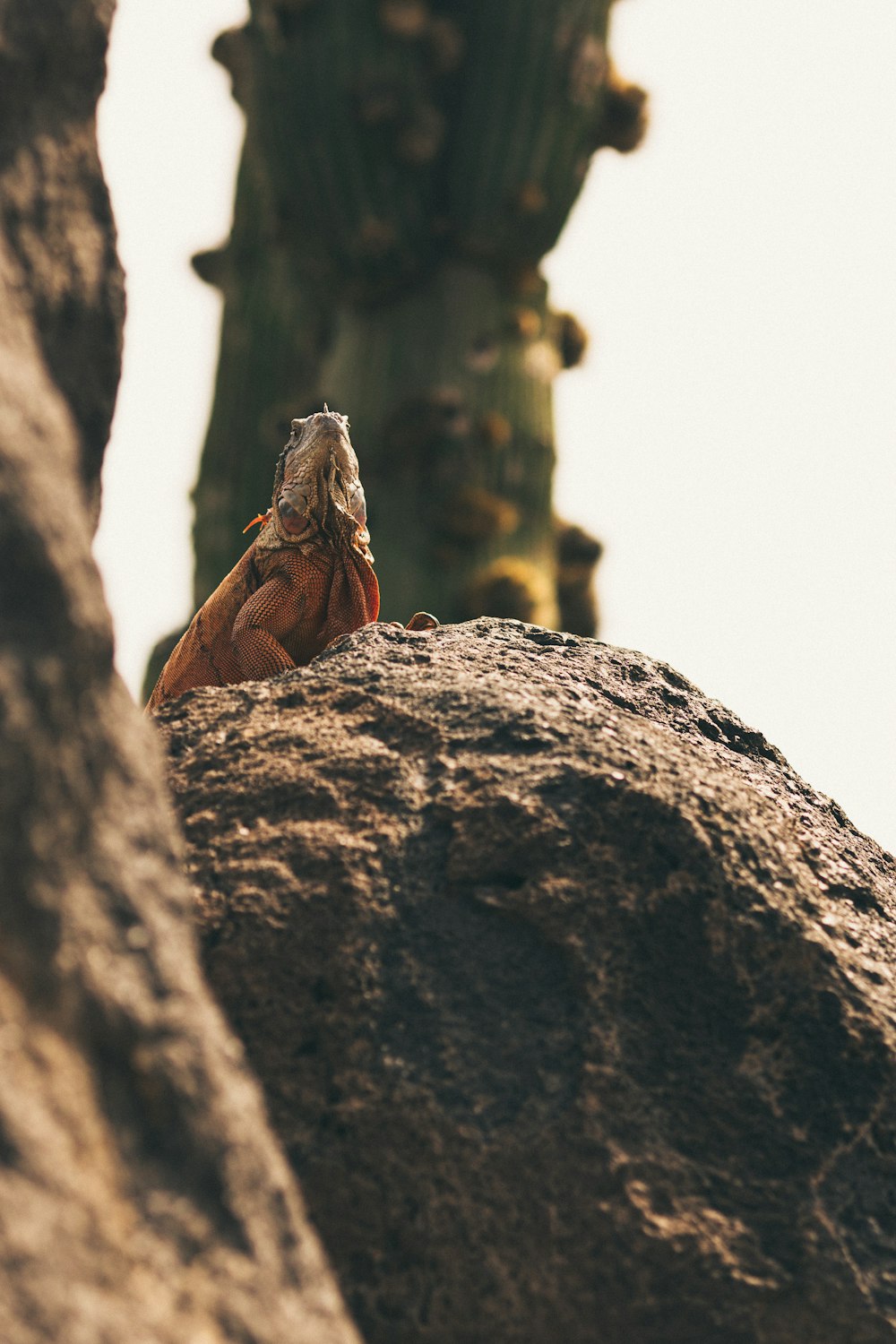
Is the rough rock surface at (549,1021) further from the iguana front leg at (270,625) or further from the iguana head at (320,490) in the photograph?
the iguana head at (320,490)

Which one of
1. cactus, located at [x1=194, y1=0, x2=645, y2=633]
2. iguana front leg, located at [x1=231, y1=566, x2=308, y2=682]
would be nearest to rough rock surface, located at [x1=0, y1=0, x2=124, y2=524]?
iguana front leg, located at [x1=231, y1=566, x2=308, y2=682]

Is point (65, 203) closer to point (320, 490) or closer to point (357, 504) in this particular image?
point (320, 490)

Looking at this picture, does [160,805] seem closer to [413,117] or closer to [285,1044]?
[285,1044]

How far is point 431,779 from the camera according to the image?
4.03 meters

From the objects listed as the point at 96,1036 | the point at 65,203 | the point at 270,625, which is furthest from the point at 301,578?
the point at 96,1036

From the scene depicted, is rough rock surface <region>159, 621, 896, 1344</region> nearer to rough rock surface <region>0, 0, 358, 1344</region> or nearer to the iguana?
rough rock surface <region>0, 0, 358, 1344</region>

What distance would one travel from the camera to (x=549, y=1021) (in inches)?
142

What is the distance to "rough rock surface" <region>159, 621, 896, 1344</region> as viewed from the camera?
338 cm

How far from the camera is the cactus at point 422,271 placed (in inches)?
599

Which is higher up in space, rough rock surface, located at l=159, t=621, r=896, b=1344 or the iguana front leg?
the iguana front leg

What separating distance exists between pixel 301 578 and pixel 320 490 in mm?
386

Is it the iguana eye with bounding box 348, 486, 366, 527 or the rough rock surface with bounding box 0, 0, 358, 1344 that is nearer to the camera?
the rough rock surface with bounding box 0, 0, 358, 1344

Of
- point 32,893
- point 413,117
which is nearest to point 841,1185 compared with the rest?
point 32,893

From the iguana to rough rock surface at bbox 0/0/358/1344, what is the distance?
10.9ft
